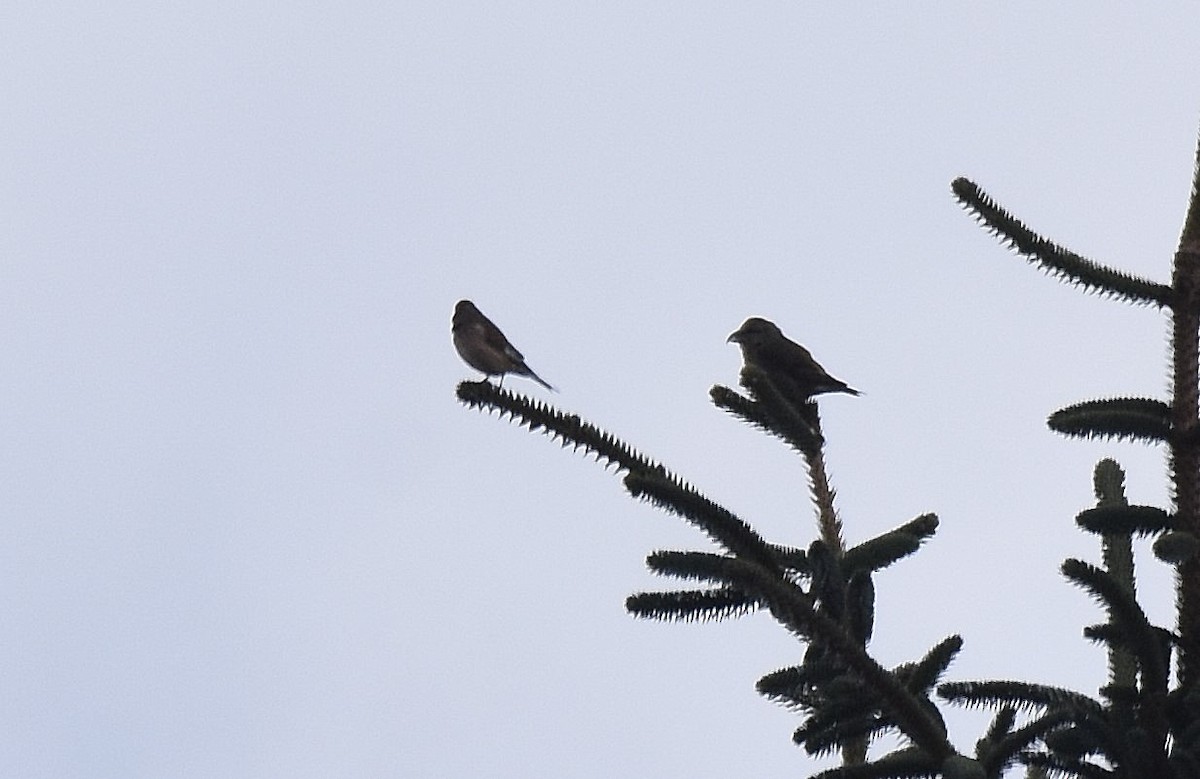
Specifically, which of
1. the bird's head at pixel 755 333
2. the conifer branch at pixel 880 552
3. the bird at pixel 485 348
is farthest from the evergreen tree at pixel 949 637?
the bird at pixel 485 348

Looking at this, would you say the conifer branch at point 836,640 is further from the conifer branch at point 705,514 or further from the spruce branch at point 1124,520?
the spruce branch at point 1124,520

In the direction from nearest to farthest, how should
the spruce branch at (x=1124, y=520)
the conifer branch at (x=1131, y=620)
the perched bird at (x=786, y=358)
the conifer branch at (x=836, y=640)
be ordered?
1. the conifer branch at (x=836, y=640)
2. the conifer branch at (x=1131, y=620)
3. the spruce branch at (x=1124, y=520)
4. the perched bird at (x=786, y=358)

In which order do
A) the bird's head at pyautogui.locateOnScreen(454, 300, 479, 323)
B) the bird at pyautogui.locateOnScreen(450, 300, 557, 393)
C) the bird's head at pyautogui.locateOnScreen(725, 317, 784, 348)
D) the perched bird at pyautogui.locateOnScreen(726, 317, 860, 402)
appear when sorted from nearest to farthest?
the perched bird at pyautogui.locateOnScreen(726, 317, 860, 402)
the bird's head at pyautogui.locateOnScreen(725, 317, 784, 348)
the bird at pyautogui.locateOnScreen(450, 300, 557, 393)
the bird's head at pyautogui.locateOnScreen(454, 300, 479, 323)

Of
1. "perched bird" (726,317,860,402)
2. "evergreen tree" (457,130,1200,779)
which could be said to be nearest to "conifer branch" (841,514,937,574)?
"evergreen tree" (457,130,1200,779)

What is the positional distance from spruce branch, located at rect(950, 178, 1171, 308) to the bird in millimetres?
6092

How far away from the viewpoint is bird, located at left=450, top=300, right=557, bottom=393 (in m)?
10.3

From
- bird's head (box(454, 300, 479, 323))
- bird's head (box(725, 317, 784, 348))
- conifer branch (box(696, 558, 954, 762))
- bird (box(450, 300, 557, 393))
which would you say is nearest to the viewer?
conifer branch (box(696, 558, 954, 762))

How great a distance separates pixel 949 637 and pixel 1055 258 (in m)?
1.26

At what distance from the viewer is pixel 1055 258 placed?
440cm

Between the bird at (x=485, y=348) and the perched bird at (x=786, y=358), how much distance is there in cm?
155

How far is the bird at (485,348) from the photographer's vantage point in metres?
10.3

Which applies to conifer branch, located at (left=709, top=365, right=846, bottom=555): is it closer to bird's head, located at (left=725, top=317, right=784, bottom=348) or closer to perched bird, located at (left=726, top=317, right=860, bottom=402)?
perched bird, located at (left=726, top=317, right=860, bottom=402)

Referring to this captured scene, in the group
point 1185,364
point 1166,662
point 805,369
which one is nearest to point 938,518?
point 1166,662

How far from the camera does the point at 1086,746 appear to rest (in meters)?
3.59
